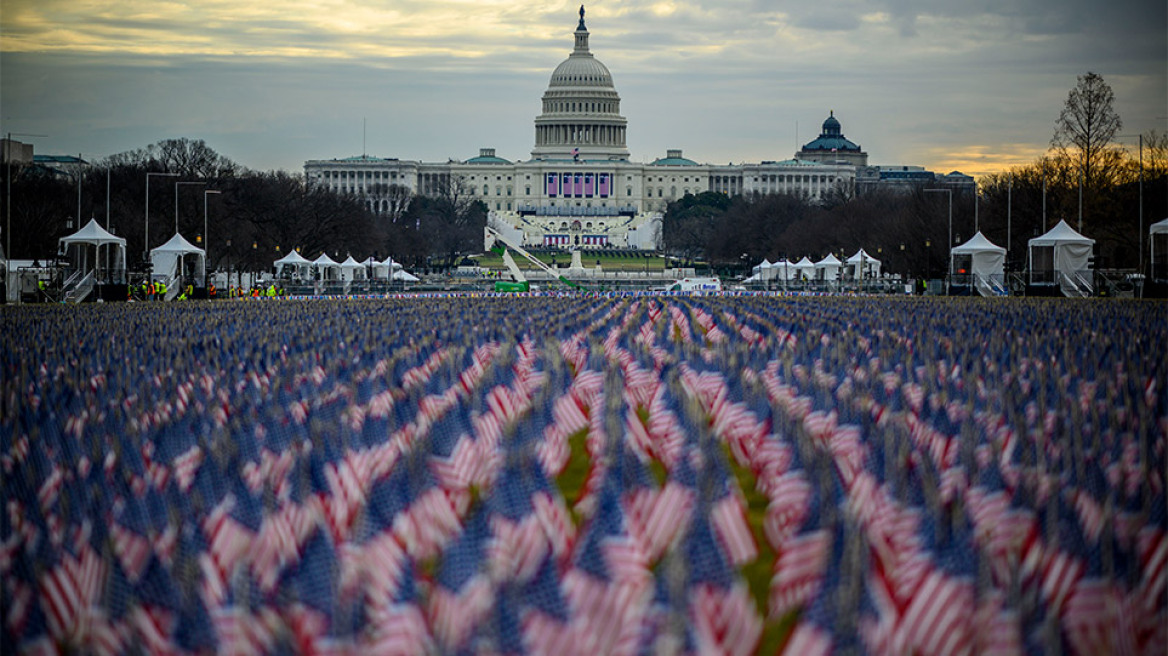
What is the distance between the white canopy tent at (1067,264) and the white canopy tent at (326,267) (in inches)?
1255

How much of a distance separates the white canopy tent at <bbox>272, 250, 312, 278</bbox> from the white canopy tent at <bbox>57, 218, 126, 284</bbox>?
1636 centimetres

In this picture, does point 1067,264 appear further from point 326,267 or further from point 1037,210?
point 326,267

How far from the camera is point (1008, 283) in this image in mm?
54625

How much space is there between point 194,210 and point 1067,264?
43.6m

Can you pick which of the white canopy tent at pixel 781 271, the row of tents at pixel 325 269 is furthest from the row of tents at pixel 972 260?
the white canopy tent at pixel 781 271

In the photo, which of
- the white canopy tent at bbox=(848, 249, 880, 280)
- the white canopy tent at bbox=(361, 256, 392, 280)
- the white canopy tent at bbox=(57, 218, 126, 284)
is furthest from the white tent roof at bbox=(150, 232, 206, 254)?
the white canopy tent at bbox=(848, 249, 880, 280)

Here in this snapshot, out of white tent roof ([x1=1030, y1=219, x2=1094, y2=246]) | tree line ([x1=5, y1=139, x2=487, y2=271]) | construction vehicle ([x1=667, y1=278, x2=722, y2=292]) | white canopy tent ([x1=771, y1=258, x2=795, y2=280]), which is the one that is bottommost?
construction vehicle ([x1=667, y1=278, x2=722, y2=292])

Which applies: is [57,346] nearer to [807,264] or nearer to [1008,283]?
[1008,283]

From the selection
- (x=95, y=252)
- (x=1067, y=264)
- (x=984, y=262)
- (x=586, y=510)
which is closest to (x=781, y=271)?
(x=984, y=262)

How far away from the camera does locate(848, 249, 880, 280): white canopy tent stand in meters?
67.4

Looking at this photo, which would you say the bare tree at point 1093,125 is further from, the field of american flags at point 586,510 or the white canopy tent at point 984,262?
the field of american flags at point 586,510

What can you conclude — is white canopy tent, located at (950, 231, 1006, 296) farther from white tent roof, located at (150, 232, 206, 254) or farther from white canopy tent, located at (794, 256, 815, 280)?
white tent roof, located at (150, 232, 206, 254)

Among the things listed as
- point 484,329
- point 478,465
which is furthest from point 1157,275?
point 478,465

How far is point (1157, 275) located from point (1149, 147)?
2139 cm
